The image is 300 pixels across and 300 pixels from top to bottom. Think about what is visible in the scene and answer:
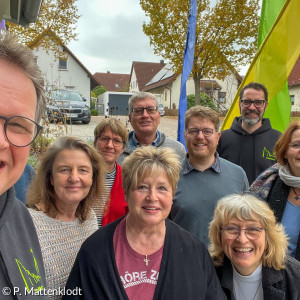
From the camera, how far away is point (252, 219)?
214 centimetres

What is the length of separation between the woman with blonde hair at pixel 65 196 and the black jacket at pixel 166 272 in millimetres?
349

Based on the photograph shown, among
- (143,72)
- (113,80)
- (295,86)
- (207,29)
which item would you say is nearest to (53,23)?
(207,29)

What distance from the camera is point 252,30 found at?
13.3m

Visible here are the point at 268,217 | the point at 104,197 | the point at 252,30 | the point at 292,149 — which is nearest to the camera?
the point at 268,217

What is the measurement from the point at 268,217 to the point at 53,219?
60.5 inches

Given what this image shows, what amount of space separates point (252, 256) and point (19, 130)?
5.63 ft

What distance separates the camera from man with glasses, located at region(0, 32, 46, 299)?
1082 mm

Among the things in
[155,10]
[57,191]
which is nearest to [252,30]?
[155,10]

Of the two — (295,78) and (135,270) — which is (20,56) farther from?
Answer: (295,78)

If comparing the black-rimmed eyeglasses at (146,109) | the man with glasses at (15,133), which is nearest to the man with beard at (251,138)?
the black-rimmed eyeglasses at (146,109)

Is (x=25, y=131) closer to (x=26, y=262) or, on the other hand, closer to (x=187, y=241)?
(x=26, y=262)

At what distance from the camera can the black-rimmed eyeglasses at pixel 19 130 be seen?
108 cm

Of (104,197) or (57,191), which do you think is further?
(104,197)

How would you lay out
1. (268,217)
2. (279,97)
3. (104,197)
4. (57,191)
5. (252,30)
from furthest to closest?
(252,30)
(279,97)
(104,197)
(57,191)
(268,217)
